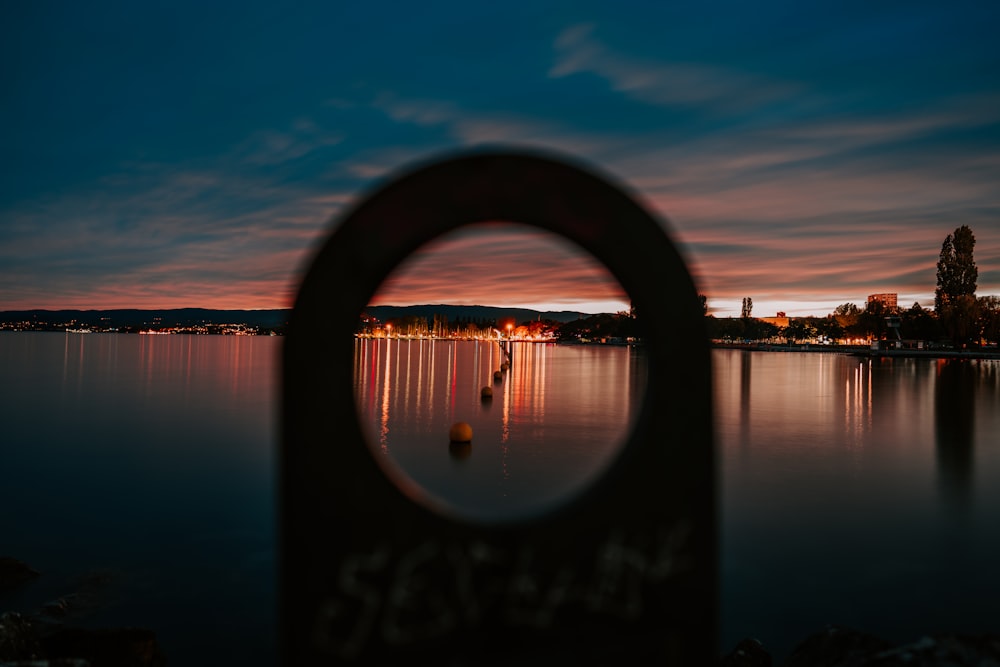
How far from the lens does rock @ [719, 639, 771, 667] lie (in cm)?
728

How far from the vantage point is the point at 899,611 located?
34.4ft

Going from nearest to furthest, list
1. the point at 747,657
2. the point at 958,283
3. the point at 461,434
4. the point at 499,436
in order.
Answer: the point at 747,657 → the point at 461,434 → the point at 499,436 → the point at 958,283

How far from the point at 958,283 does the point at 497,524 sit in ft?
360

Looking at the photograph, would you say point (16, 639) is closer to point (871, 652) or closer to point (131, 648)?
point (131, 648)

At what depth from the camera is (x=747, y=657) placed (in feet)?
24.2

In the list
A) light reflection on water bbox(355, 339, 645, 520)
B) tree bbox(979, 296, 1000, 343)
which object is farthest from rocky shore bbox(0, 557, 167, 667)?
tree bbox(979, 296, 1000, 343)

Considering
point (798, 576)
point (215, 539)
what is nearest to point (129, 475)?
point (215, 539)

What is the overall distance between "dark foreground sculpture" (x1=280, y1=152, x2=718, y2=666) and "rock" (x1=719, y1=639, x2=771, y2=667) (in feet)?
15.2

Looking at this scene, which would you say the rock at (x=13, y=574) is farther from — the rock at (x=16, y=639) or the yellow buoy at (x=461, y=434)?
the yellow buoy at (x=461, y=434)

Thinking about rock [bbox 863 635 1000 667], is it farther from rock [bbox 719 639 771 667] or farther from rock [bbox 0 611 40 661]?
rock [bbox 0 611 40 661]

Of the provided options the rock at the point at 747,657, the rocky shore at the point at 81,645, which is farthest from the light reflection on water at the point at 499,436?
the rocky shore at the point at 81,645

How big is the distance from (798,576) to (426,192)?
11309 millimetres

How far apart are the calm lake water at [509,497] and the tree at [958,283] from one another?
61.7 meters

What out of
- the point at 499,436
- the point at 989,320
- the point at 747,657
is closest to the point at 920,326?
the point at 989,320
